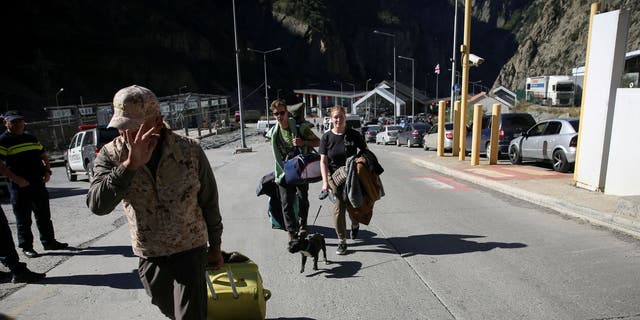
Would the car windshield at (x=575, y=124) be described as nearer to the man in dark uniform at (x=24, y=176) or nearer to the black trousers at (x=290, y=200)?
the black trousers at (x=290, y=200)

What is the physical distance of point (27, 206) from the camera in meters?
5.32

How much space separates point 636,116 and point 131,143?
7.30m

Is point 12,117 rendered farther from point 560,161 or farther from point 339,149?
point 560,161

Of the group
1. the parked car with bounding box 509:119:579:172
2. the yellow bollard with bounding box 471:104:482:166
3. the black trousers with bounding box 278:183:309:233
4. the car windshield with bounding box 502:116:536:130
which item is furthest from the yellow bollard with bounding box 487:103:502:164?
the black trousers with bounding box 278:183:309:233

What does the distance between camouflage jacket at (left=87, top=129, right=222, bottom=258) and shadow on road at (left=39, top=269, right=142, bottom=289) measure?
2.14 m

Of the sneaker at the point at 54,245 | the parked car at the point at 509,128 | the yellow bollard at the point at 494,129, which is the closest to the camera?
the sneaker at the point at 54,245

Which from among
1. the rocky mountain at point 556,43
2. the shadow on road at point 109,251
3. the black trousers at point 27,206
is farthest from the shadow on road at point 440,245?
the rocky mountain at point 556,43

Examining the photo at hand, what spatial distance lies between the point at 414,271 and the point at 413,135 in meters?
20.7

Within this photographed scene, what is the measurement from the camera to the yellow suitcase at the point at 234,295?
316 cm

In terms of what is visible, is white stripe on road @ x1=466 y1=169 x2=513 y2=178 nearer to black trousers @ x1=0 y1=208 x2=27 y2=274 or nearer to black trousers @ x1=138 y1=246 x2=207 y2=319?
black trousers @ x1=138 y1=246 x2=207 y2=319

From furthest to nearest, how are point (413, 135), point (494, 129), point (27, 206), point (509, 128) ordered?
point (413, 135) < point (509, 128) < point (494, 129) < point (27, 206)

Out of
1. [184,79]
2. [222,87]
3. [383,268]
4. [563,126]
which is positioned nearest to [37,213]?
[383,268]

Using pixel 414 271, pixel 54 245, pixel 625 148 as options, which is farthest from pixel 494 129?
pixel 54 245

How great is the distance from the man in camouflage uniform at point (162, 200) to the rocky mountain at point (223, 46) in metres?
60.4
